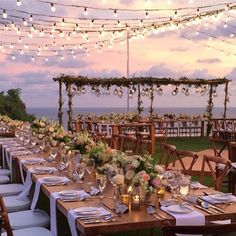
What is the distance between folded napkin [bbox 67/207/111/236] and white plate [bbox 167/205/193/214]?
16.3 inches

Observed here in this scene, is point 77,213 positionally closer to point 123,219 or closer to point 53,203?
point 123,219

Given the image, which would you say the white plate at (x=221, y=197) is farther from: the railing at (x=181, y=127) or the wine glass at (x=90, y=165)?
the railing at (x=181, y=127)

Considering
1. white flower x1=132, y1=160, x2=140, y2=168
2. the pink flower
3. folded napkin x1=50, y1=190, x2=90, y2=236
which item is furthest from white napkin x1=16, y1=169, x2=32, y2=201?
the pink flower

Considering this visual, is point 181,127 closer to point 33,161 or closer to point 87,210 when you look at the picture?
point 33,161

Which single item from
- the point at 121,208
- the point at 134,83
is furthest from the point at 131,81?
the point at 121,208

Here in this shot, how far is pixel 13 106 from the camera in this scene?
57.8 ft

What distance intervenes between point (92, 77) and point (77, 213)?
44.1 ft

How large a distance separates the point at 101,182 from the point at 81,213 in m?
0.57

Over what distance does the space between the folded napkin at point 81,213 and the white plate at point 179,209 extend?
0.41 m

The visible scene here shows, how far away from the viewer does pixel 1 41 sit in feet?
46.9

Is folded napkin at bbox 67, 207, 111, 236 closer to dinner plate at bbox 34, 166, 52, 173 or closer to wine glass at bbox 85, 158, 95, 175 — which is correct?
wine glass at bbox 85, 158, 95, 175

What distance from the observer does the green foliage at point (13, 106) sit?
17.1 meters

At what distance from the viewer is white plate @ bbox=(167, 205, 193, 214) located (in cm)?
314

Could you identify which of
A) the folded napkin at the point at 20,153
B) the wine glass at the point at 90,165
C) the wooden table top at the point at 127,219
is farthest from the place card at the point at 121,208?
the folded napkin at the point at 20,153
